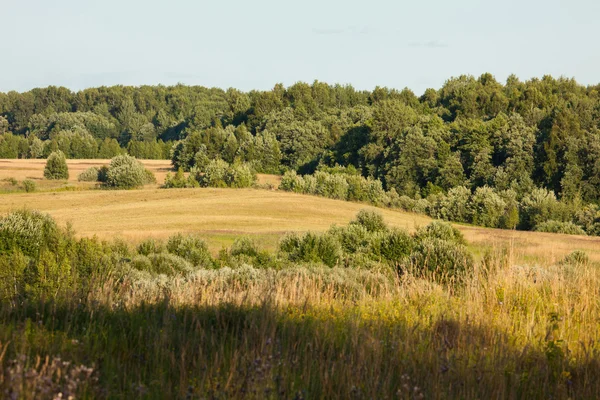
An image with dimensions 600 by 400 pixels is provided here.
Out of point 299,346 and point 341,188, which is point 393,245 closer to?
point 299,346

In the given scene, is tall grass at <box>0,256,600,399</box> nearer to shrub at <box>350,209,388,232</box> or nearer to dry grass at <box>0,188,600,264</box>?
shrub at <box>350,209,388,232</box>

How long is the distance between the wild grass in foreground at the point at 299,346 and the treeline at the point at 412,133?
6698cm

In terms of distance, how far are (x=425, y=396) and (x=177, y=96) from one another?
621 ft

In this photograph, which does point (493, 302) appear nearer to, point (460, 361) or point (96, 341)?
point (460, 361)

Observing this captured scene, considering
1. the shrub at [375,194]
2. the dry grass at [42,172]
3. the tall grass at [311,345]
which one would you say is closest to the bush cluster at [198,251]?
the tall grass at [311,345]

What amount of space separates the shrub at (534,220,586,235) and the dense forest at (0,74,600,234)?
2.38m

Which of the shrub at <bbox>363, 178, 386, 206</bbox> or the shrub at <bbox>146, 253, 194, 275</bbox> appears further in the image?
the shrub at <bbox>363, 178, 386, 206</bbox>

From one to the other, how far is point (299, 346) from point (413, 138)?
8172cm

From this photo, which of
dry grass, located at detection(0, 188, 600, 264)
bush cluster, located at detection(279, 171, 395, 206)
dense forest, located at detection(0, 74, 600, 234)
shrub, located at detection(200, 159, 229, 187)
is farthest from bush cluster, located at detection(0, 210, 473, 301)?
shrub, located at detection(200, 159, 229, 187)

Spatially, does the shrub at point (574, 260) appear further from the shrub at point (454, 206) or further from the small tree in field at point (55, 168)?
the small tree in field at point (55, 168)

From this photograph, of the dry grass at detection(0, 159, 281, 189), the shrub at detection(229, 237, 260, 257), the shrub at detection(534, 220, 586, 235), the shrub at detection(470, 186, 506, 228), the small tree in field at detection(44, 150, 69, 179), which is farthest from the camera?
the small tree in field at detection(44, 150, 69, 179)

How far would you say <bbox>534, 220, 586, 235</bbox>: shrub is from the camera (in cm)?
5841

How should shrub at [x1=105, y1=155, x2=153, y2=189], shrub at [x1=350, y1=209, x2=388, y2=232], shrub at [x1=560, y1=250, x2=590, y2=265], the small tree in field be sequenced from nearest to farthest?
shrub at [x1=560, y1=250, x2=590, y2=265], shrub at [x1=350, y1=209, x2=388, y2=232], shrub at [x1=105, y1=155, x2=153, y2=189], the small tree in field

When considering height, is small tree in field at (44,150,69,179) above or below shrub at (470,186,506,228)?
above
